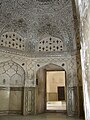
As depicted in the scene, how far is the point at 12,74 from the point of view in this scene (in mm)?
7703

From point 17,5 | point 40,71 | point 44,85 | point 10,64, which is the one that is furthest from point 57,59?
point 17,5

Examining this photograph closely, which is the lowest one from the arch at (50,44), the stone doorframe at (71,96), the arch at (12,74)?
the stone doorframe at (71,96)

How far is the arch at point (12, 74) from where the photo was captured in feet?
24.5

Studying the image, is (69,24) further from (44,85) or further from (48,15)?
(44,85)

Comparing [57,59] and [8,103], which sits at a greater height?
[57,59]

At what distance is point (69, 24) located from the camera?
752cm

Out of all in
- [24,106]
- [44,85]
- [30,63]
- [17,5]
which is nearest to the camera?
[17,5]

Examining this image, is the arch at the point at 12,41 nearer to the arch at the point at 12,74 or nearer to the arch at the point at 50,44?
the arch at the point at 12,74

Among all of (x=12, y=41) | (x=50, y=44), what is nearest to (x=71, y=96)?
(x=50, y=44)

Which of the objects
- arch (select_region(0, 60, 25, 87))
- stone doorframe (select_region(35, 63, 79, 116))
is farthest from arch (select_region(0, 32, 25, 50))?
stone doorframe (select_region(35, 63, 79, 116))

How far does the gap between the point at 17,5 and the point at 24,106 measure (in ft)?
15.5

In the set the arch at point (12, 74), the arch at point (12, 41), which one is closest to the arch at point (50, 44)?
the arch at point (12, 41)

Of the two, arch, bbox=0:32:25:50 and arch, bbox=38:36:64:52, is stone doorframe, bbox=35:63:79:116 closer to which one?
arch, bbox=38:36:64:52

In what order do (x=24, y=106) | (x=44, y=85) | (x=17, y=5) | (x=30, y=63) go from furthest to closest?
(x=44, y=85)
(x=30, y=63)
(x=24, y=106)
(x=17, y=5)
